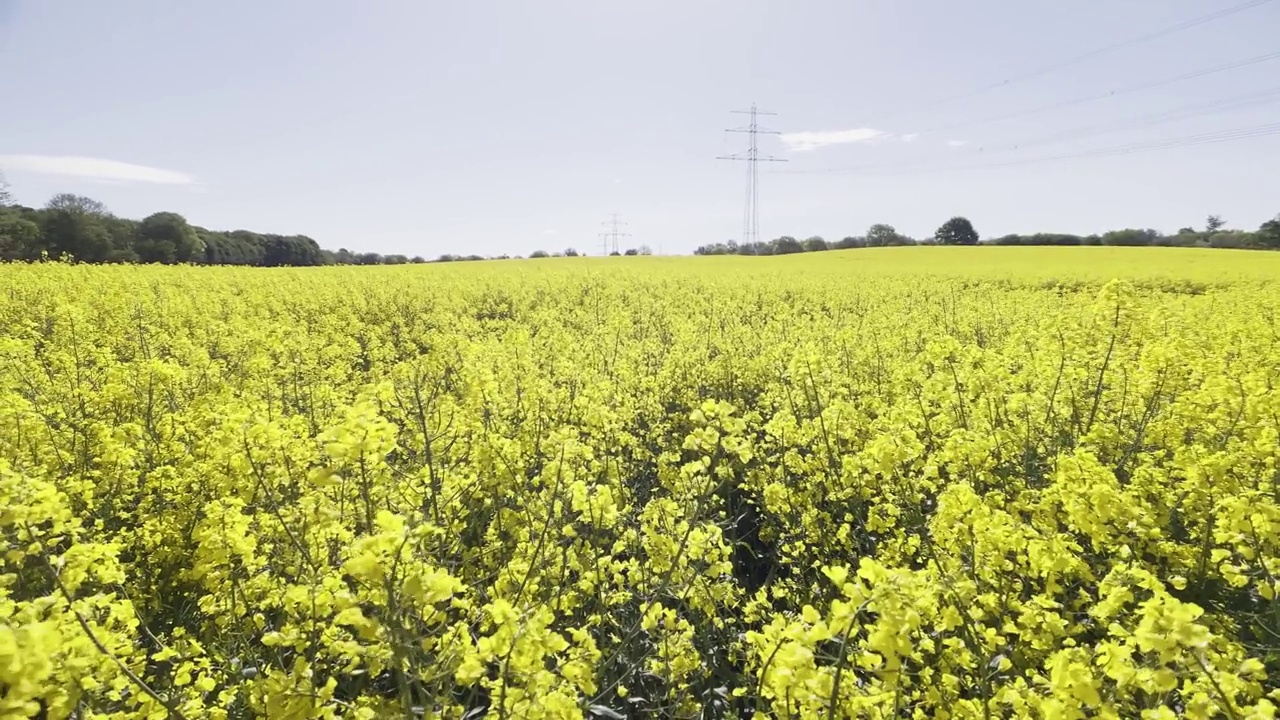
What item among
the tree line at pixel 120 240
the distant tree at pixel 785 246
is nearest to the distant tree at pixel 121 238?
the tree line at pixel 120 240

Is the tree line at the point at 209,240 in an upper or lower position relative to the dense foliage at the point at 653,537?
upper

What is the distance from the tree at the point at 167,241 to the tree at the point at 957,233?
6352 cm

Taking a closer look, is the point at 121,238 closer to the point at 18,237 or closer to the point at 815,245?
the point at 18,237

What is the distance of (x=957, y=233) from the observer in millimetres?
65875

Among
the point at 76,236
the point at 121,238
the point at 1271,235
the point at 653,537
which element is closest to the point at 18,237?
the point at 76,236

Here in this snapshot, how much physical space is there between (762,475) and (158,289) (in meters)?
14.8

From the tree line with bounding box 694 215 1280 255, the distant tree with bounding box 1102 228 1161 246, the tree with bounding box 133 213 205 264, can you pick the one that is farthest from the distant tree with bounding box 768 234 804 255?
the tree with bounding box 133 213 205 264

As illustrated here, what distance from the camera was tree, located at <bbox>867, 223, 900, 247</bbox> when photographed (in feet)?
213

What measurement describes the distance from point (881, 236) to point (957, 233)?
755 cm

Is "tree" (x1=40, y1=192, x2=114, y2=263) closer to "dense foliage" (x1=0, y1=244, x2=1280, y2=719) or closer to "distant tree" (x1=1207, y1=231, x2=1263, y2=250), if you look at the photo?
"dense foliage" (x1=0, y1=244, x2=1280, y2=719)

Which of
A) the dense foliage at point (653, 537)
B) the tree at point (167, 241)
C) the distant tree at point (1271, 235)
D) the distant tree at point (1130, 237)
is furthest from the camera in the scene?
the distant tree at point (1130, 237)

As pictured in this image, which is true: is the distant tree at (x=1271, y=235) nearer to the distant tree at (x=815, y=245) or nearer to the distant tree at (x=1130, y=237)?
the distant tree at (x=1130, y=237)

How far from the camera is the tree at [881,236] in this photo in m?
64.9

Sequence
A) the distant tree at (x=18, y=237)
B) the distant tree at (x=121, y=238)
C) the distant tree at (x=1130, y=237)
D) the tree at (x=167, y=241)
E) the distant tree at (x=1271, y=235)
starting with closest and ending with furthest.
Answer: the distant tree at (x=18, y=237) < the distant tree at (x=121, y=238) < the tree at (x=167, y=241) < the distant tree at (x=1271, y=235) < the distant tree at (x=1130, y=237)
